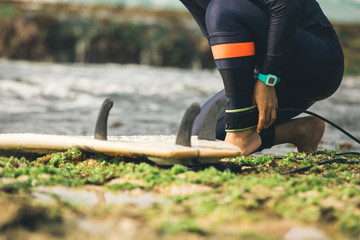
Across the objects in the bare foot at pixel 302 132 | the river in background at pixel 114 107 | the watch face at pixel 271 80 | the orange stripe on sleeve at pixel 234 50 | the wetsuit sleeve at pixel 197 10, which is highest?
the wetsuit sleeve at pixel 197 10

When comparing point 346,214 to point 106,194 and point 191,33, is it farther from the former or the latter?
point 191,33

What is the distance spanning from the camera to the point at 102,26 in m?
21.4

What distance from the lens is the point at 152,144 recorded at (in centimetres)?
189

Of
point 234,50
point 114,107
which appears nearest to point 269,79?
point 234,50

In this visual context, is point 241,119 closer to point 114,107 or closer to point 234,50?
point 234,50

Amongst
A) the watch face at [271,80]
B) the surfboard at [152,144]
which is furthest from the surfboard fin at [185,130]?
the watch face at [271,80]

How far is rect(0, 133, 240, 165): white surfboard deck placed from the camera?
174cm

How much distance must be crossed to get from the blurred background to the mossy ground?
183cm

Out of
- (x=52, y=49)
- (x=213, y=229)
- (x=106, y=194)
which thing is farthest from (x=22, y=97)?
(x=52, y=49)

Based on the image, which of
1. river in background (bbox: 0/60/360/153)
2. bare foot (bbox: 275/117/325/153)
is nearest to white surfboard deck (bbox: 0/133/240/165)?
bare foot (bbox: 275/117/325/153)

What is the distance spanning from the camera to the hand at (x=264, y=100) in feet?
6.89

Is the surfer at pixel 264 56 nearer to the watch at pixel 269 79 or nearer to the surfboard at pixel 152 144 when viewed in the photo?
the watch at pixel 269 79

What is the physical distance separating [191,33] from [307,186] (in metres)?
20.6

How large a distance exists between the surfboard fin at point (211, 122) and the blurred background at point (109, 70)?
1.33 meters
